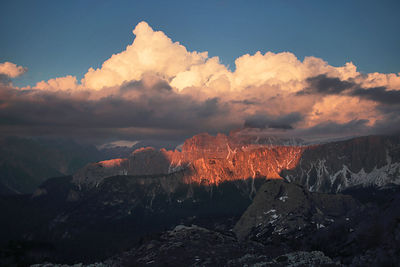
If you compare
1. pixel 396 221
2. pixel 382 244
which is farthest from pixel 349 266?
pixel 396 221

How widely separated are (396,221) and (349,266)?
32.8 m

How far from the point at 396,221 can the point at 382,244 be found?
14.2 metres

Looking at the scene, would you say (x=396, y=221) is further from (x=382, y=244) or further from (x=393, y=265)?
(x=393, y=265)

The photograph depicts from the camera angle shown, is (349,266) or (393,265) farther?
(349,266)

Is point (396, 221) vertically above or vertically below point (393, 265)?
above

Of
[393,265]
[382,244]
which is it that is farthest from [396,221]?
[393,265]

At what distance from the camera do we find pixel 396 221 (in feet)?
631

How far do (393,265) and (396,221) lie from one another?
31.8 meters

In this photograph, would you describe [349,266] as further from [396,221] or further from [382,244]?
[396,221]

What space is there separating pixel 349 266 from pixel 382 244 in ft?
63.4

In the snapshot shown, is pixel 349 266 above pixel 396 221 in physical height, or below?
below

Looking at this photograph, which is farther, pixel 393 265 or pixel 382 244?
pixel 382 244

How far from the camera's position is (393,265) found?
167 meters

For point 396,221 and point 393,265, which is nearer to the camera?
point 393,265
